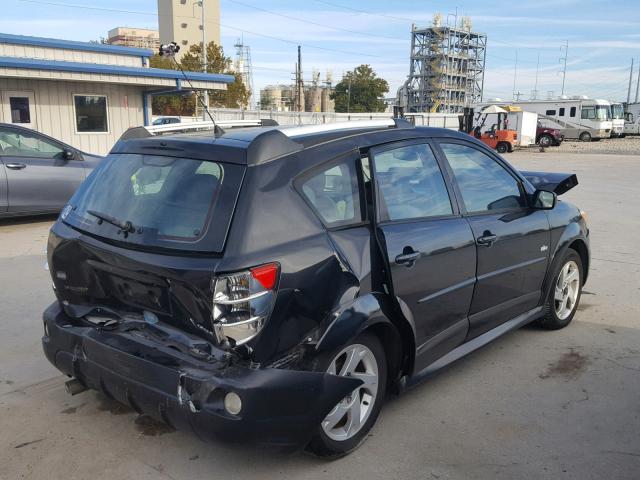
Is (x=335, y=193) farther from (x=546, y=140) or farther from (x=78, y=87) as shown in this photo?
(x=546, y=140)

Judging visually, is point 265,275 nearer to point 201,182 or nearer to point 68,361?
point 201,182

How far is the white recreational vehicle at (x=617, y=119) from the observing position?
4484cm

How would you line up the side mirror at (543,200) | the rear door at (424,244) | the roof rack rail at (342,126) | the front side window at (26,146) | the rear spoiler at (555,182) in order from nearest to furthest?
the roof rack rail at (342,126) < the rear door at (424,244) < the side mirror at (543,200) < the rear spoiler at (555,182) < the front side window at (26,146)

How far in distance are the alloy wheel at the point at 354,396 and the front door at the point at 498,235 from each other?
1.00m

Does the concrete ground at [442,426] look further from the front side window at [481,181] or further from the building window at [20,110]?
the building window at [20,110]

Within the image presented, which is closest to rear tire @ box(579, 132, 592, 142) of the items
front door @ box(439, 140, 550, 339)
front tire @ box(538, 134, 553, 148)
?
front tire @ box(538, 134, 553, 148)

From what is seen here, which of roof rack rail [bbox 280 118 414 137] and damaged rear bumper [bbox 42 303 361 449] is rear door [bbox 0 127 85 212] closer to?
damaged rear bumper [bbox 42 303 361 449]

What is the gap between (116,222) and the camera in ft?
9.83

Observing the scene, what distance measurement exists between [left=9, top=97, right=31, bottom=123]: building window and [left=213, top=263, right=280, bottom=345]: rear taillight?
1229 centimetres

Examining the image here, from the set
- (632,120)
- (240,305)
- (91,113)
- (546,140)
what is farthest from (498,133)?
(240,305)

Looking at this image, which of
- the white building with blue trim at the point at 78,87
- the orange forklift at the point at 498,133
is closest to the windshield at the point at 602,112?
the orange forklift at the point at 498,133

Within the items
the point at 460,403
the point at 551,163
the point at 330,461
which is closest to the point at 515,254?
the point at 460,403

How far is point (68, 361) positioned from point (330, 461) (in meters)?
1.49

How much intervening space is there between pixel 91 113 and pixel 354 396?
12.8 metres
